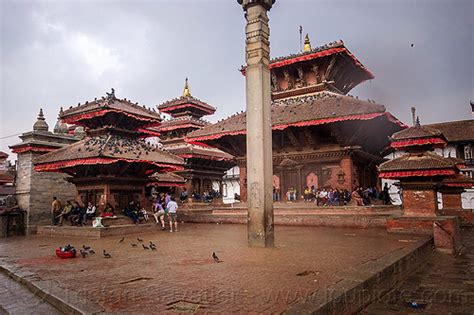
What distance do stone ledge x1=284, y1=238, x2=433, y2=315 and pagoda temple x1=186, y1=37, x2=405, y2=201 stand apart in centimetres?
944

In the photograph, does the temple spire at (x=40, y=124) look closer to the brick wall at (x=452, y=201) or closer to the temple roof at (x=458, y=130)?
the brick wall at (x=452, y=201)

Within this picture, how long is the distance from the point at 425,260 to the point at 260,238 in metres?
4.42

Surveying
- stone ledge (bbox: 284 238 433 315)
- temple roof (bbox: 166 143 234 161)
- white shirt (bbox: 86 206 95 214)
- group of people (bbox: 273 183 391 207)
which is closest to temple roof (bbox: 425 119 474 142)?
temple roof (bbox: 166 143 234 161)

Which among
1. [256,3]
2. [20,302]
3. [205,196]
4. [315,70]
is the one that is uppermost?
[315,70]

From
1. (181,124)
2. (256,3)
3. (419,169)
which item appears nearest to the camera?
(256,3)

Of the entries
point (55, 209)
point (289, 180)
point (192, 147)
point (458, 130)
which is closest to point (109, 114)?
point (55, 209)

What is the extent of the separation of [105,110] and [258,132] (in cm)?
979

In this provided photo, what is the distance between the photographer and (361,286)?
539 centimetres

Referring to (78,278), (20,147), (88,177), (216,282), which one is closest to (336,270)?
(216,282)

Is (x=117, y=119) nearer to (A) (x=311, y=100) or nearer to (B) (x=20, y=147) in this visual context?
(B) (x=20, y=147)

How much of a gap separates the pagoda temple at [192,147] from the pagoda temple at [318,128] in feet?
36.4

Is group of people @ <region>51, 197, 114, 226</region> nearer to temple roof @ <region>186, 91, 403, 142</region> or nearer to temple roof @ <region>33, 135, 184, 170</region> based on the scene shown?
temple roof @ <region>33, 135, 184, 170</region>

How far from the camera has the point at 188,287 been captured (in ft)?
17.9

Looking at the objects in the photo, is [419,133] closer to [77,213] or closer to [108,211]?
[108,211]
